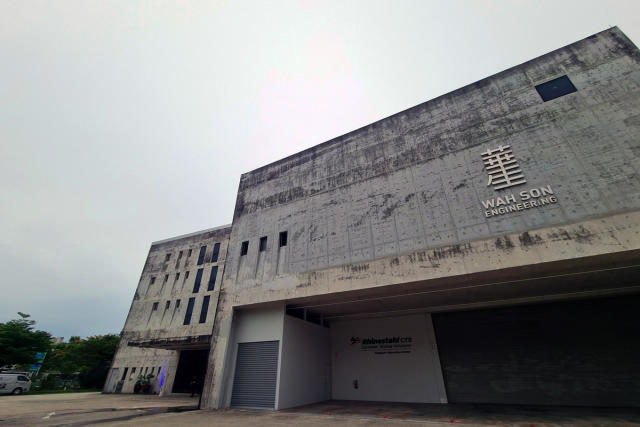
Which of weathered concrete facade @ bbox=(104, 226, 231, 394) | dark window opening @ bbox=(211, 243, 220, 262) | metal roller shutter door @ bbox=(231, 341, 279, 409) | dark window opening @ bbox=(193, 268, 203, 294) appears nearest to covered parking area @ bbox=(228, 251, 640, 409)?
metal roller shutter door @ bbox=(231, 341, 279, 409)

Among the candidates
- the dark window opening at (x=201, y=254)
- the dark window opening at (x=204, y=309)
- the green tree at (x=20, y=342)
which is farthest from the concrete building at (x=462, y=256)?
the green tree at (x=20, y=342)

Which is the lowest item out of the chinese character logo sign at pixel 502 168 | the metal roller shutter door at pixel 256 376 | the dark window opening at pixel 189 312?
the metal roller shutter door at pixel 256 376

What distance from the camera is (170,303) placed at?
29422 millimetres

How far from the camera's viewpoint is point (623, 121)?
9.77 metres

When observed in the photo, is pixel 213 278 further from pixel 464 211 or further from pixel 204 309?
pixel 464 211

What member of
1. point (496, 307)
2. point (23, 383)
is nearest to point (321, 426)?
point (496, 307)

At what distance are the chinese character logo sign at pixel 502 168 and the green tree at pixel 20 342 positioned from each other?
143 feet

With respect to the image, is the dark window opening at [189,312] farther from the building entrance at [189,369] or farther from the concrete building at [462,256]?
the concrete building at [462,256]

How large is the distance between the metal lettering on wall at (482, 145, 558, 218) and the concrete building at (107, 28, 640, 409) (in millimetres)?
58

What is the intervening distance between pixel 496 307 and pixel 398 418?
8233 millimetres

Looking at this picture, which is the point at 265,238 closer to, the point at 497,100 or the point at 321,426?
the point at 321,426

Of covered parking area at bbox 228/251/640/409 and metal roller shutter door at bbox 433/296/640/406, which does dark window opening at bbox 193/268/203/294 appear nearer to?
covered parking area at bbox 228/251/640/409

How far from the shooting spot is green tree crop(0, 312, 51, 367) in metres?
26.7

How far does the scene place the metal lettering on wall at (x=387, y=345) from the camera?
1493 cm
